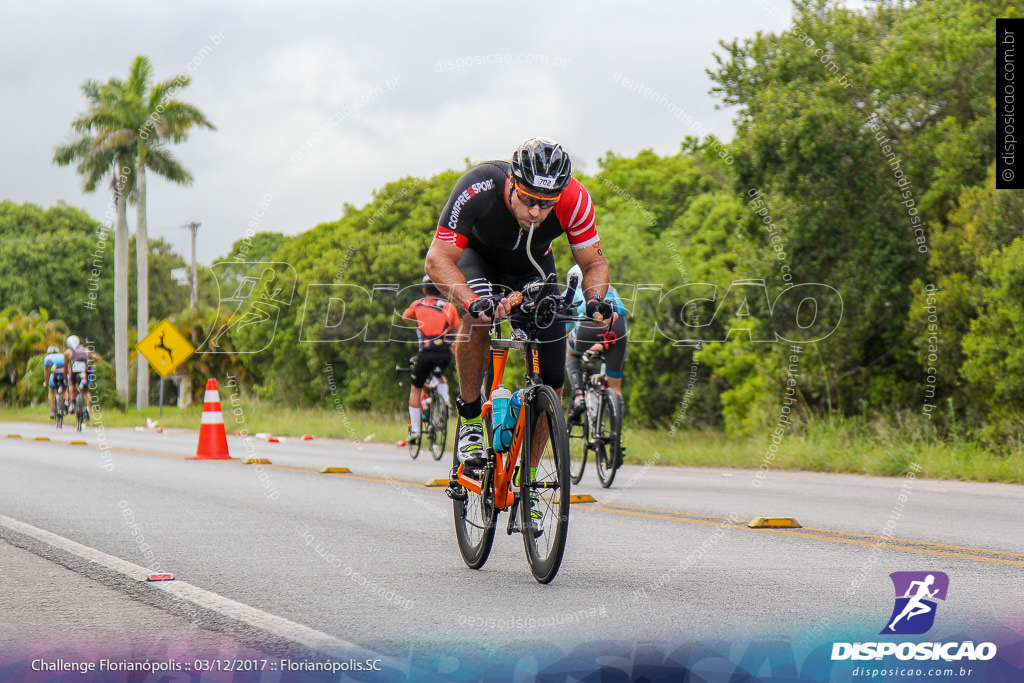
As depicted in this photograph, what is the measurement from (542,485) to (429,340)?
1050 cm

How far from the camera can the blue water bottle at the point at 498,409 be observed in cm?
570

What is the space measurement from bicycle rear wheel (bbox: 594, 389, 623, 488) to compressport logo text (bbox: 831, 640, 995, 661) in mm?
6296

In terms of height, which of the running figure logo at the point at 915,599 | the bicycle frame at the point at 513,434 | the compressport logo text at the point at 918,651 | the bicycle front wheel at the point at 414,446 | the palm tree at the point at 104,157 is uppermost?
the palm tree at the point at 104,157

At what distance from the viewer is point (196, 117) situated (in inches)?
1524

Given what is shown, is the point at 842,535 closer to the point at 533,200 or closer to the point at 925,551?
the point at 925,551

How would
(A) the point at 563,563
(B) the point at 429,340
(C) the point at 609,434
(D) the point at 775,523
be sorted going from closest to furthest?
(A) the point at 563,563
(D) the point at 775,523
(C) the point at 609,434
(B) the point at 429,340

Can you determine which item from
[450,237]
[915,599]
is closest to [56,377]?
[450,237]

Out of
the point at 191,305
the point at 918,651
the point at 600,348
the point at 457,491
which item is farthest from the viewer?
the point at 191,305

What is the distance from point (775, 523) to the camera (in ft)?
25.6

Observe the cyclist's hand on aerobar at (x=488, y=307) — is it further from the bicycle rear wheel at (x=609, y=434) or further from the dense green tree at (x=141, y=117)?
the dense green tree at (x=141, y=117)

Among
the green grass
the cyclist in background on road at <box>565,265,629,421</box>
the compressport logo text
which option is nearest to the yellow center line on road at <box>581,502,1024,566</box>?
the cyclist in background on road at <box>565,265,629,421</box>

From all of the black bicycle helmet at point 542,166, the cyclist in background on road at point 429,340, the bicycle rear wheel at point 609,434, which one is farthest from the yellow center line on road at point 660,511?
the cyclist in background on road at point 429,340

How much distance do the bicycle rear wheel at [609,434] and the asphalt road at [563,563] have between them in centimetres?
23

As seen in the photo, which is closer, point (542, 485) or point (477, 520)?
point (542, 485)
